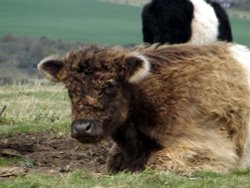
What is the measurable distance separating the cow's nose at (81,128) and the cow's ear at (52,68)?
782 millimetres

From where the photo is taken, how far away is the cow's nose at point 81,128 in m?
8.45

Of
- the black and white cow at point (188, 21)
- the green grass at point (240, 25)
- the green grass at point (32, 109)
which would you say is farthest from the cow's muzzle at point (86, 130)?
the green grass at point (240, 25)

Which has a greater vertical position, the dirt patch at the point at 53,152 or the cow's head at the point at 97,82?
the cow's head at the point at 97,82

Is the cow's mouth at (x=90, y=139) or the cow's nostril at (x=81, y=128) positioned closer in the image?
the cow's nostril at (x=81, y=128)

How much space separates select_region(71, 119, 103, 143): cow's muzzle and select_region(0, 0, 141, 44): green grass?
89.4 ft

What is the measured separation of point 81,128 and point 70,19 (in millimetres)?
31877

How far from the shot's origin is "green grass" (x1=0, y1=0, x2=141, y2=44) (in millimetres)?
37656

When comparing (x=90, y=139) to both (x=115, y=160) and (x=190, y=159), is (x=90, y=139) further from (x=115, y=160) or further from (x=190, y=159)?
(x=115, y=160)

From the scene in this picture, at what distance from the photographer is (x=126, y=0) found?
1756 inches

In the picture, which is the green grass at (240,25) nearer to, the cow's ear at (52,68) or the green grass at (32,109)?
the green grass at (32,109)

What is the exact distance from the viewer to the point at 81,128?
27.8 feet

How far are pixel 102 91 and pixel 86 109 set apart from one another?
30 cm

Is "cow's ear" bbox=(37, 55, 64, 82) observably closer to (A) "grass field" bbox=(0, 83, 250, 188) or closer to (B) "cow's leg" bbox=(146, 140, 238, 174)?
(A) "grass field" bbox=(0, 83, 250, 188)

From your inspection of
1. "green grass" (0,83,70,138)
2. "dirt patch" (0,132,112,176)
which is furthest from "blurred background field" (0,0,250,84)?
"dirt patch" (0,132,112,176)
